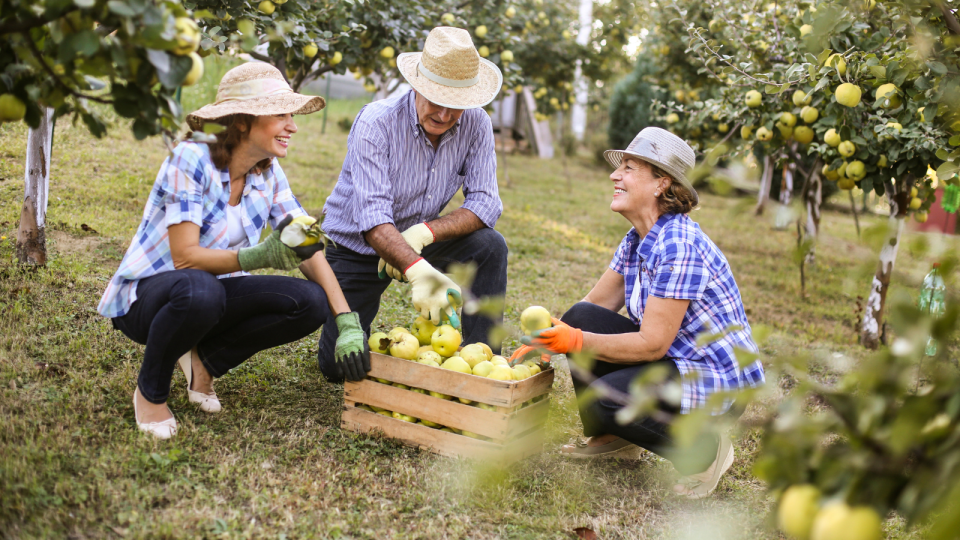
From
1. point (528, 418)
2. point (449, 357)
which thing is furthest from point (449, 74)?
point (528, 418)

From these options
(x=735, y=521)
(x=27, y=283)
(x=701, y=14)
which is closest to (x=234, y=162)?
(x=27, y=283)

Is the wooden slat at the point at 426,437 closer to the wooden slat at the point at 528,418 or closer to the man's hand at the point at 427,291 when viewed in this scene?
the wooden slat at the point at 528,418

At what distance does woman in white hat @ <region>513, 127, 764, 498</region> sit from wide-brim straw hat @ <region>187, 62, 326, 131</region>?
1.14 meters

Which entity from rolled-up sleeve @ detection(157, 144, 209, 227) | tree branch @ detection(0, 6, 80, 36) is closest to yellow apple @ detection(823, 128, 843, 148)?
rolled-up sleeve @ detection(157, 144, 209, 227)

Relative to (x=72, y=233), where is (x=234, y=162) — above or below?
above

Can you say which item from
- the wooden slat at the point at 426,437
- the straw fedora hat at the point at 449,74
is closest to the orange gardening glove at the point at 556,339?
the wooden slat at the point at 426,437

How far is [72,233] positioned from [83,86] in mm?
3070

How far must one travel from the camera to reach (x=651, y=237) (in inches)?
99.4

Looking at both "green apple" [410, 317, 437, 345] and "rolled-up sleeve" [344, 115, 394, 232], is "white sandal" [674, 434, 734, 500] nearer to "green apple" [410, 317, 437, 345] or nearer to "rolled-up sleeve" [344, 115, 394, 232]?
"green apple" [410, 317, 437, 345]

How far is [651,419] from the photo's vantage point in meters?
2.37

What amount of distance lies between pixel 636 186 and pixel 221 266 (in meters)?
1.46

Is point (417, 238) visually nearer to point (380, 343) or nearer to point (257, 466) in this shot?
point (380, 343)

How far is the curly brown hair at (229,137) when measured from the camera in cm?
234

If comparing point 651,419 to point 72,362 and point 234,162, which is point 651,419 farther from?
point 72,362
